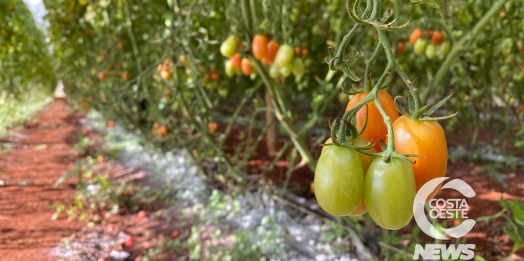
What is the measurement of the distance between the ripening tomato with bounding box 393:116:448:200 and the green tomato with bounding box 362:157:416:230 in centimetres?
2

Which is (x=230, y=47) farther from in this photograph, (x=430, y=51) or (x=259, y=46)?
(x=430, y=51)

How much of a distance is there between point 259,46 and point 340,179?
101 cm

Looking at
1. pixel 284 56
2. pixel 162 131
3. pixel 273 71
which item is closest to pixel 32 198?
pixel 162 131

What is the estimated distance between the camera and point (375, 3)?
0.44 m

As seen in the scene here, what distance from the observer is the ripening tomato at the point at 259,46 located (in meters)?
1.40

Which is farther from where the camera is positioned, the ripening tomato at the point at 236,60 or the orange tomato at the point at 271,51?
the ripening tomato at the point at 236,60

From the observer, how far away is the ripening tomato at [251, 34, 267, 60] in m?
1.40

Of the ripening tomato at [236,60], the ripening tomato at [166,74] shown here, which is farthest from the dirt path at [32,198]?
the ripening tomato at [236,60]

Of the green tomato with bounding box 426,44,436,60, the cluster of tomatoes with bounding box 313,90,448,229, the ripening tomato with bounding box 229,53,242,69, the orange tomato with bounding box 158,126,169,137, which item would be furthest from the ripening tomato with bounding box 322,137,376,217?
the orange tomato with bounding box 158,126,169,137

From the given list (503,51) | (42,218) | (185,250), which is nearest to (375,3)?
(185,250)

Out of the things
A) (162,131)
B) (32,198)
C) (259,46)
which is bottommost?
(32,198)

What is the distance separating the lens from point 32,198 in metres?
2.51

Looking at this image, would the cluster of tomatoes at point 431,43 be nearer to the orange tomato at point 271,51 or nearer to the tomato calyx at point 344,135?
the orange tomato at point 271,51

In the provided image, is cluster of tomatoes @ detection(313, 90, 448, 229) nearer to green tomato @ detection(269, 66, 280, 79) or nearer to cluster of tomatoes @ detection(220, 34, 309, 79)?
cluster of tomatoes @ detection(220, 34, 309, 79)
